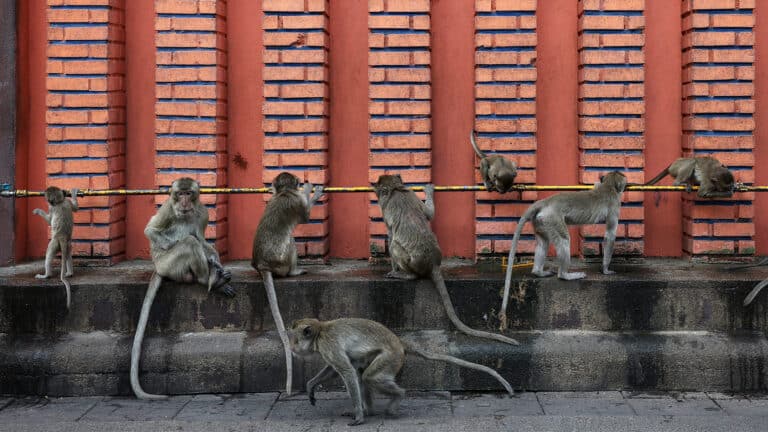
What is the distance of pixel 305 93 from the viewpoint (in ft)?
31.7

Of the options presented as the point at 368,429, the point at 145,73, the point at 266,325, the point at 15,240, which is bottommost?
the point at 368,429

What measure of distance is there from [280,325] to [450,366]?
137 cm

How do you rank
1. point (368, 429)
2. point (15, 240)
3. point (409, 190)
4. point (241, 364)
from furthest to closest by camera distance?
point (15, 240)
point (409, 190)
point (241, 364)
point (368, 429)

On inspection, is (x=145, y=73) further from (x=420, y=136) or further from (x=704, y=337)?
(x=704, y=337)

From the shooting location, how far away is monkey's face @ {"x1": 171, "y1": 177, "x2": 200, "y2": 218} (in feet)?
28.8

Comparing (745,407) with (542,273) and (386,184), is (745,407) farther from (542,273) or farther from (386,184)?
(386,184)

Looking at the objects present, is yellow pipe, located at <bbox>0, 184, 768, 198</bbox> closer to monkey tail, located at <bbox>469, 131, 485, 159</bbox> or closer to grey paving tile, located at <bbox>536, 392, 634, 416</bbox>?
monkey tail, located at <bbox>469, 131, 485, 159</bbox>

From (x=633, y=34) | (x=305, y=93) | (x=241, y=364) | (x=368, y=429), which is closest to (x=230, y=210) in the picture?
(x=305, y=93)

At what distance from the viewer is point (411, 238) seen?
8.89 m

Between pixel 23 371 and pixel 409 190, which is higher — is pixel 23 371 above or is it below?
below

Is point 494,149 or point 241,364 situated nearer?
point 241,364

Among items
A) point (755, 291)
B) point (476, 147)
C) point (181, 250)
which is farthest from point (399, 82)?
point (755, 291)

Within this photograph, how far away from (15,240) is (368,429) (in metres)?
4.32

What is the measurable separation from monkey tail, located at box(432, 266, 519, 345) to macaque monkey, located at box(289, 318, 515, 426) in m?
0.75
